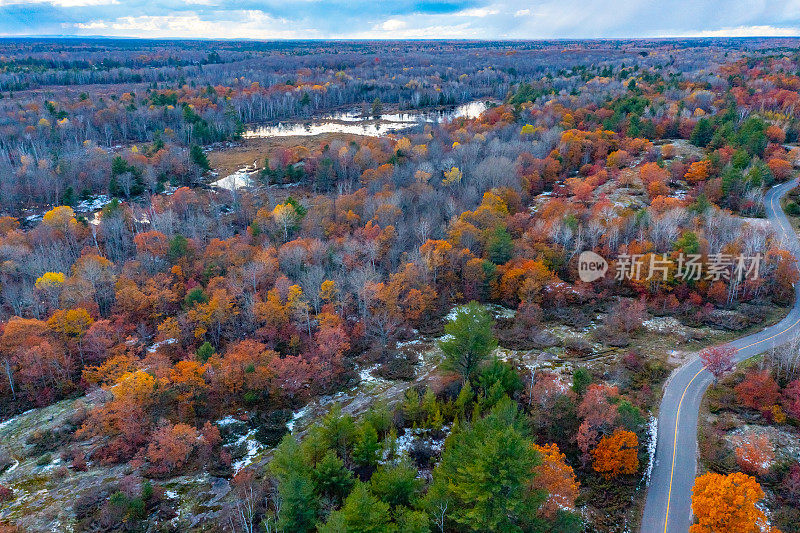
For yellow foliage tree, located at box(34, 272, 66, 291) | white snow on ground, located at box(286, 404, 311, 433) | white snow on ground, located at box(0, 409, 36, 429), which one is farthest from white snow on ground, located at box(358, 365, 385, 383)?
yellow foliage tree, located at box(34, 272, 66, 291)

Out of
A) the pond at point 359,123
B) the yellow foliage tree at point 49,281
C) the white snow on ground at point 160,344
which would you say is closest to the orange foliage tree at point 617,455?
the white snow on ground at point 160,344

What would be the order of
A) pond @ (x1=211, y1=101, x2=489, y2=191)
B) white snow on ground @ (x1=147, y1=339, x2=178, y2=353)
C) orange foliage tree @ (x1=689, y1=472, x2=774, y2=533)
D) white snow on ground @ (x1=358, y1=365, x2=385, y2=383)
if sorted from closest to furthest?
orange foliage tree @ (x1=689, y1=472, x2=774, y2=533) < white snow on ground @ (x1=358, y1=365, x2=385, y2=383) < white snow on ground @ (x1=147, y1=339, x2=178, y2=353) < pond @ (x1=211, y1=101, x2=489, y2=191)

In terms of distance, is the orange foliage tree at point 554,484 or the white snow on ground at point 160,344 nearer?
the orange foliage tree at point 554,484

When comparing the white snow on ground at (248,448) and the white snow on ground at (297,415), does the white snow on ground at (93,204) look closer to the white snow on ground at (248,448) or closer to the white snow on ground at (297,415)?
the white snow on ground at (297,415)

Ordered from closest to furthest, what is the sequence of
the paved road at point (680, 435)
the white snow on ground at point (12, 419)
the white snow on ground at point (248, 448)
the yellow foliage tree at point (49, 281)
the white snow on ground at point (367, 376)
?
1. the paved road at point (680, 435)
2. the white snow on ground at point (248, 448)
3. the white snow on ground at point (12, 419)
4. the white snow on ground at point (367, 376)
5. the yellow foliage tree at point (49, 281)

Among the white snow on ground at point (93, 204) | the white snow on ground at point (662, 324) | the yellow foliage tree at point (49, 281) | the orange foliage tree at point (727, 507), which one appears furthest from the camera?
the white snow on ground at point (93, 204)

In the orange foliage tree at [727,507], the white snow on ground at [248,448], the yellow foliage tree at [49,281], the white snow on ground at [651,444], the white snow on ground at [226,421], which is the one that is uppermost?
the yellow foliage tree at [49,281]

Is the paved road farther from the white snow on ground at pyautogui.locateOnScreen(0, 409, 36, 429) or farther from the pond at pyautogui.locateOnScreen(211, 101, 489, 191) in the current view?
the pond at pyautogui.locateOnScreen(211, 101, 489, 191)

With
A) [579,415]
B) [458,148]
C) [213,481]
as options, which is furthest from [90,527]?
[458,148]
